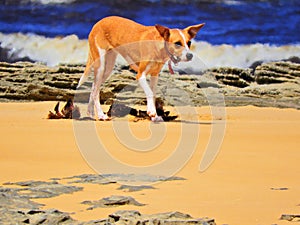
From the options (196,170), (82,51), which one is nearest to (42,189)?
(196,170)

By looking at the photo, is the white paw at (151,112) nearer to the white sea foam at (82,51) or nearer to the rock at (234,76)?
the rock at (234,76)

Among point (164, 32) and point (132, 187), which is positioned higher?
point (164, 32)

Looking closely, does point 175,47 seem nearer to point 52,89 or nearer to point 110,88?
point 110,88

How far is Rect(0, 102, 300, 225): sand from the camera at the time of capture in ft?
7.75

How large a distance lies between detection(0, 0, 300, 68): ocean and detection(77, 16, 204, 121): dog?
3.80 meters

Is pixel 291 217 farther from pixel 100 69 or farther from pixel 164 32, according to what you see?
pixel 100 69

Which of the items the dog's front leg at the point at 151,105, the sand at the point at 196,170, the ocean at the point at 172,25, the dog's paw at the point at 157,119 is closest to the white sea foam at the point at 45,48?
the ocean at the point at 172,25

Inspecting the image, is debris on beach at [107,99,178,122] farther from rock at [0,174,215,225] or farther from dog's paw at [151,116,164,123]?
rock at [0,174,215,225]

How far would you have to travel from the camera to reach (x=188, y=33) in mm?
6984

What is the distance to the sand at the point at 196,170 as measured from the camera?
7.75 ft

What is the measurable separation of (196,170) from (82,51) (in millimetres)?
8296

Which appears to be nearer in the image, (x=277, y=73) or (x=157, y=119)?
(x=157, y=119)

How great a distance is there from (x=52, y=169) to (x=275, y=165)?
1.39 m

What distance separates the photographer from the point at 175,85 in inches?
413
